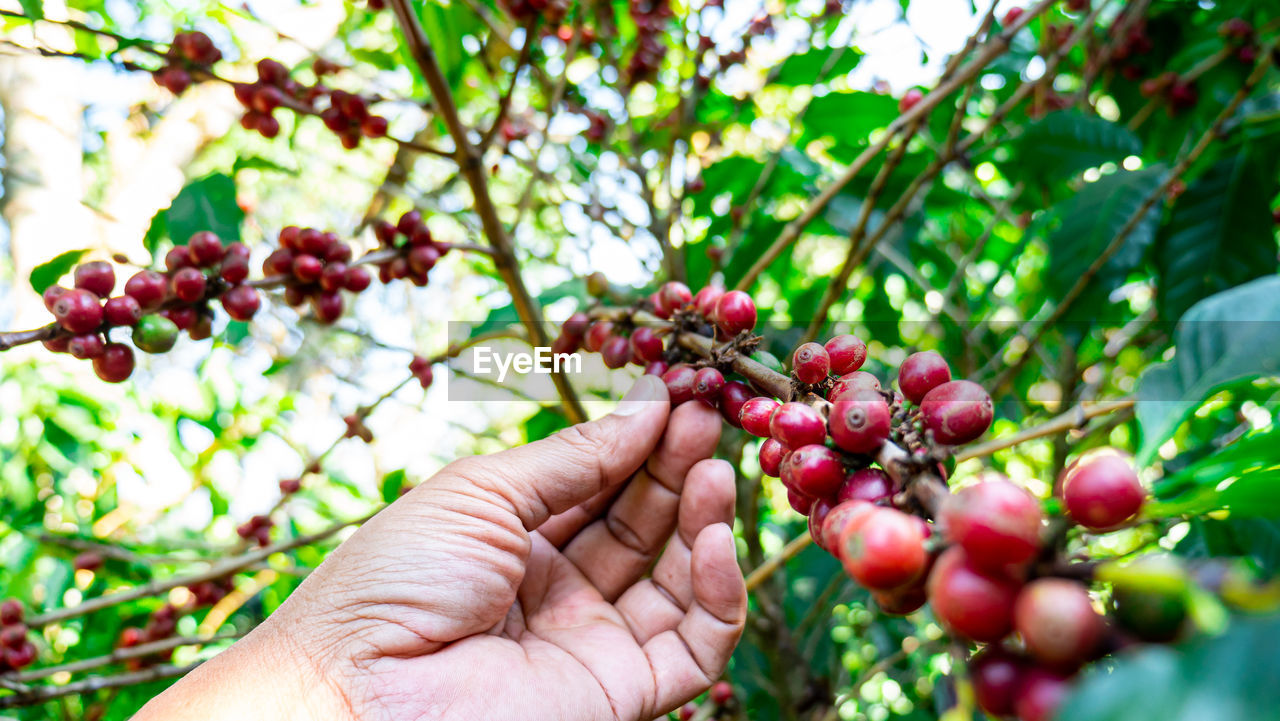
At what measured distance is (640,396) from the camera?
4.48 feet

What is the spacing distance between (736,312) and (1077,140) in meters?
1.54

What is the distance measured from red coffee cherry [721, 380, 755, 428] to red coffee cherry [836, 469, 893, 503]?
15.6 inches

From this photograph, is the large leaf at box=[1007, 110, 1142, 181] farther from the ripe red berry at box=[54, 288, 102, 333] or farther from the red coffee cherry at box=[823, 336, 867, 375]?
the ripe red berry at box=[54, 288, 102, 333]

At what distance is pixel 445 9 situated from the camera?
2.12 metres

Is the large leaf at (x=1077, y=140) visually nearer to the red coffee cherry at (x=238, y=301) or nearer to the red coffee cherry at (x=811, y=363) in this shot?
the red coffee cherry at (x=811, y=363)

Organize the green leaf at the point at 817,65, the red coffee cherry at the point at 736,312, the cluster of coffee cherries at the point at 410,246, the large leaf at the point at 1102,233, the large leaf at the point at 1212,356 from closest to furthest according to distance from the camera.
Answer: the large leaf at the point at 1212,356
the red coffee cherry at the point at 736,312
the cluster of coffee cherries at the point at 410,246
the large leaf at the point at 1102,233
the green leaf at the point at 817,65

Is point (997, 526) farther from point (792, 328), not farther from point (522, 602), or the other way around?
point (792, 328)

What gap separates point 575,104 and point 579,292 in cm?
116

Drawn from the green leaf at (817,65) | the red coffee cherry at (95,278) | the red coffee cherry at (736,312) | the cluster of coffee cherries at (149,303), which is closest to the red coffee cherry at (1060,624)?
the red coffee cherry at (736,312)

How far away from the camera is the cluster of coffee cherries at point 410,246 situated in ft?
5.10

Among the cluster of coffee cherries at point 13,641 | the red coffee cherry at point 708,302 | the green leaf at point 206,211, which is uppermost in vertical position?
the green leaf at point 206,211

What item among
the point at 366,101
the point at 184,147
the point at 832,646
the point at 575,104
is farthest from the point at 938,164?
the point at 184,147

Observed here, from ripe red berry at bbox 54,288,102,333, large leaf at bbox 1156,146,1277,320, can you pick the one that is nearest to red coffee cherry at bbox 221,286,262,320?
ripe red berry at bbox 54,288,102,333

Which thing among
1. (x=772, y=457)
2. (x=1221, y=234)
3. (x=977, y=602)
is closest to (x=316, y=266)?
(x=772, y=457)
